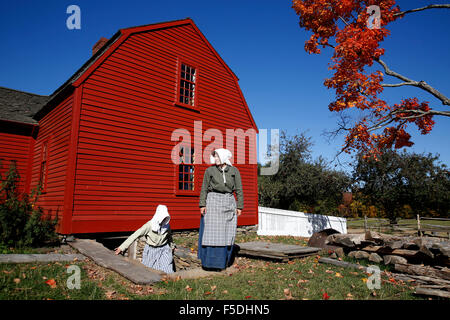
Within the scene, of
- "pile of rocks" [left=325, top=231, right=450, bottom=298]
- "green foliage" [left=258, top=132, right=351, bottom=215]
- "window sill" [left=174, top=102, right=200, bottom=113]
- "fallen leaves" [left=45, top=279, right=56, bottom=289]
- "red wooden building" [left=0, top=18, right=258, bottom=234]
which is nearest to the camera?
"fallen leaves" [left=45, top=279, right=56, bottom=289]

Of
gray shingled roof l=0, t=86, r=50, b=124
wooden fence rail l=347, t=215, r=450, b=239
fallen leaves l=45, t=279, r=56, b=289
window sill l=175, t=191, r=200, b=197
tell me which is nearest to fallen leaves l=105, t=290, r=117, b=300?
fallen leaves l=45, t=279, r=56, b=289

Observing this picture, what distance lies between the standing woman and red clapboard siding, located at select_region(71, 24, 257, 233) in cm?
435

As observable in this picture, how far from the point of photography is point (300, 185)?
21453mm

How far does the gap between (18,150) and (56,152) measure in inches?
132

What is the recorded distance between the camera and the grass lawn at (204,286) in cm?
373

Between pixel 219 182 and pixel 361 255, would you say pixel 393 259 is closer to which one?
pixel 361 255

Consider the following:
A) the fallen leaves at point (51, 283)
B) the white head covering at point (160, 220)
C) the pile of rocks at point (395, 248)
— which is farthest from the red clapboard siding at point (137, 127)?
the pile of rocks at point (395, 248)

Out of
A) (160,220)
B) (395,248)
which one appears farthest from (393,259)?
(160,220)

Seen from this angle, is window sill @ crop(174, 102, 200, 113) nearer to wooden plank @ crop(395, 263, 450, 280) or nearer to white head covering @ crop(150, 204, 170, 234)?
white head covering @ crop(150, 204, 170, 234)

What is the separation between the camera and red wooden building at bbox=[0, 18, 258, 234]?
855 centimetres

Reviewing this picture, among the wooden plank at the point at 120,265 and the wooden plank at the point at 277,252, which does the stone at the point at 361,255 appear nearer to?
the wooden plank at the point at 277,252

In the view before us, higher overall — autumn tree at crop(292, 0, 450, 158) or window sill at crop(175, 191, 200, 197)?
autumn tree at crop(292, 0, 450, 158)
